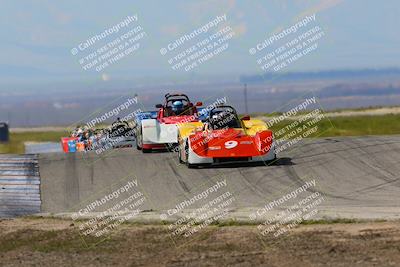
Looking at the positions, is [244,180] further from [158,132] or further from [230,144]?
[158,132]

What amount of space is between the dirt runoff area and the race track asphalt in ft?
3.98

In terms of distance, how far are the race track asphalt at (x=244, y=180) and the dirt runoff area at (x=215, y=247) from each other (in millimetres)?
1214

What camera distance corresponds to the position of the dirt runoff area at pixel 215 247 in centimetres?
1026

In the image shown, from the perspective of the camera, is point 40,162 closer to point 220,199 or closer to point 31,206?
point 31,206

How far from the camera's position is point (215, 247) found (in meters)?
11.1

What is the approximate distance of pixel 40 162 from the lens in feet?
71.1

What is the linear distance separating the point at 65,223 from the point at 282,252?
464 cm

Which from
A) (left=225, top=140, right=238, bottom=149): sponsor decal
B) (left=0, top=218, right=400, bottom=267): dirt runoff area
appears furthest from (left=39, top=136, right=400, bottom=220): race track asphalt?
(left=0, top=218, right=400, bottom=267): dirt runoff area

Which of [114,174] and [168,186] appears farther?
[114,174]

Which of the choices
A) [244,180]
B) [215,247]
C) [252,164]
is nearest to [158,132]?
[252,164]

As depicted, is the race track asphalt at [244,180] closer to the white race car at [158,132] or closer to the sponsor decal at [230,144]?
the sponsor decal at [230,144]

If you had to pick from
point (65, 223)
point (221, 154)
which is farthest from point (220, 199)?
point (221, 154)

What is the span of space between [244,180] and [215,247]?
6.90 m

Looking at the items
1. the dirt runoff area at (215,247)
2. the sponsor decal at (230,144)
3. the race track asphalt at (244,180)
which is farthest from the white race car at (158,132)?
the dirt runoff area at (215,247)
